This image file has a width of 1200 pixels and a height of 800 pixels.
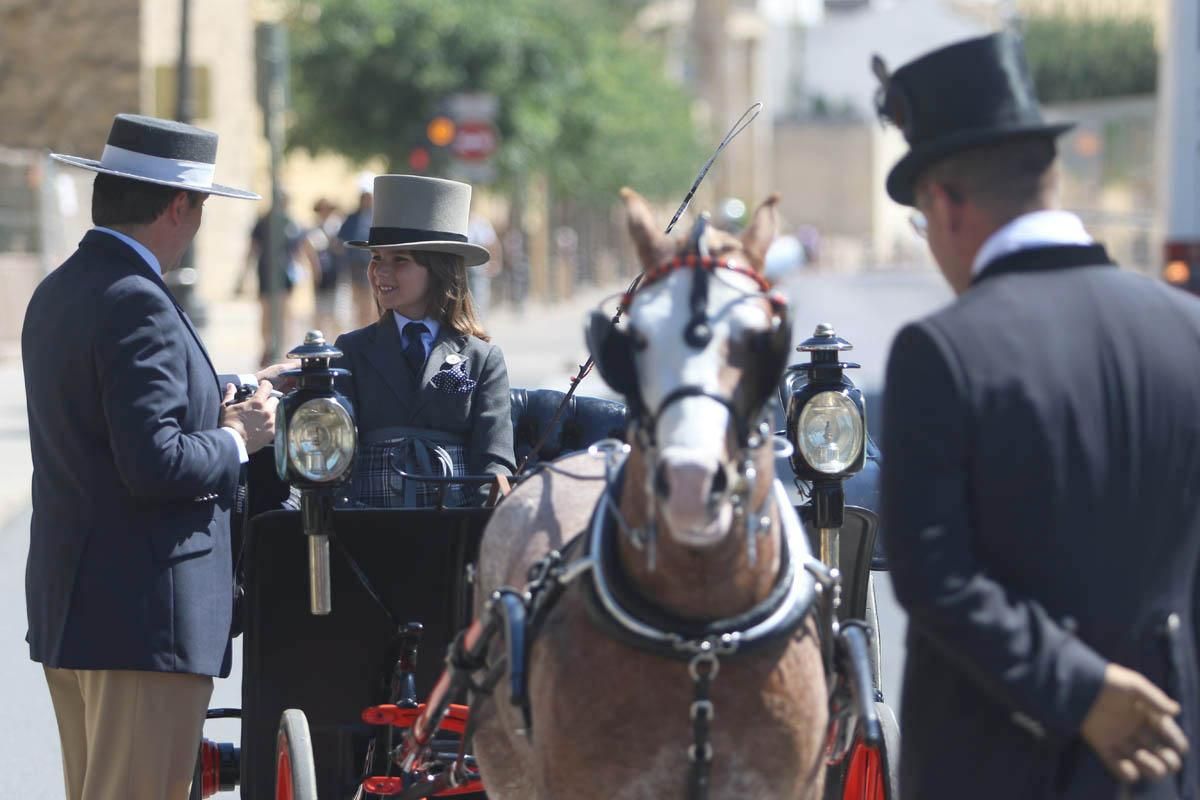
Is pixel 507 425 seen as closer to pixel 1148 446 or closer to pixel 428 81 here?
pixel 1148 446

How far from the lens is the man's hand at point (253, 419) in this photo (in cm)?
521

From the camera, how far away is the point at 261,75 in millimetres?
20281

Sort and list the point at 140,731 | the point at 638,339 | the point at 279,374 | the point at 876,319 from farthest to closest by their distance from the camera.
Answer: the point at 876,319 < the point at 279,374 < the point at 140,731 < the point at 638,339

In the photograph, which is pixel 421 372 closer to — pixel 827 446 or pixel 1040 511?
pixel 827 446

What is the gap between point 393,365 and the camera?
5906 millimetres

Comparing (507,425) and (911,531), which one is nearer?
(911,531)

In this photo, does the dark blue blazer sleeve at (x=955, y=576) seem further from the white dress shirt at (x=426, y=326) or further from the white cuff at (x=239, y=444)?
the white dress shirt at (x=426, y=326)

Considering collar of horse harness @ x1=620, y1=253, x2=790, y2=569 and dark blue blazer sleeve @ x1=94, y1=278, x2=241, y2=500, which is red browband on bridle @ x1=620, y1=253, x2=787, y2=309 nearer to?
collar of horse harness @ x1=620, y1=253, x2=790, y2=569

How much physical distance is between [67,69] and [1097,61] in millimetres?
25982

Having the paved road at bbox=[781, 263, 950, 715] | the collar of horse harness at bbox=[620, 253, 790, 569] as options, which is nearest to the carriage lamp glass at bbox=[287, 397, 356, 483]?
the paved road at bbox=[781, 263, 950, 715]

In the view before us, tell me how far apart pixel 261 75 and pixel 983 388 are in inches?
701

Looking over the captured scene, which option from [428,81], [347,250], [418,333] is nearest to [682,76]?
[428,81]

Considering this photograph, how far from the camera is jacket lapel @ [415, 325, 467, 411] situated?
5848 millimetres

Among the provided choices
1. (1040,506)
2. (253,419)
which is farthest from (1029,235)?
(253,419)
